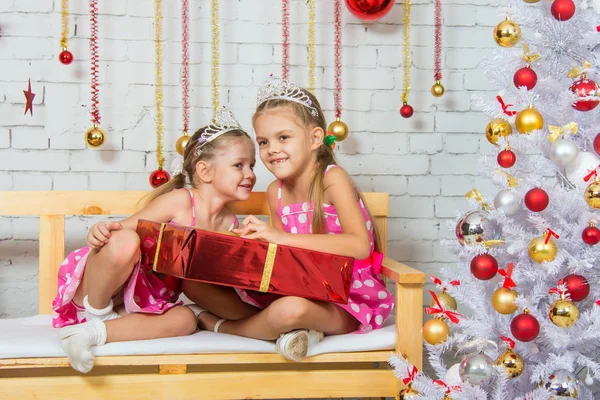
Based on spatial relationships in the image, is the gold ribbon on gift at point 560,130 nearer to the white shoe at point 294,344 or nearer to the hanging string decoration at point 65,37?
the white shoe at point 294,344

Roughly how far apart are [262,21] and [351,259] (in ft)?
3.48

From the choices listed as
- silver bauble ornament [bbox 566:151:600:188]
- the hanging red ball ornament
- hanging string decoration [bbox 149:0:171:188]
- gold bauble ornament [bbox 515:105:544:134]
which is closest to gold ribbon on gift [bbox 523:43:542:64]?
gold bauble ornament [bbox 515:105:544:134]

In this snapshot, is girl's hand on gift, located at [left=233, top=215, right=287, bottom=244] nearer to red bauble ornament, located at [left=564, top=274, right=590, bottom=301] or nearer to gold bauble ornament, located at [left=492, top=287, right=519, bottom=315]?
gold bauble ornament, located at [left=492, top=287, right=519, bottom=315]

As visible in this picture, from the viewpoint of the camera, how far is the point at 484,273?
150 centimetres

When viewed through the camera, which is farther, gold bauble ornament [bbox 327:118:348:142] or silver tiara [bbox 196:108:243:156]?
gold bauble ornament [bbox 327:118:348:142]

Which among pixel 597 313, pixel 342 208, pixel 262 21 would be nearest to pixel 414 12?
pixel 262 21

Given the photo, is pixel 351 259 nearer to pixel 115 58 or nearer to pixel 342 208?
pixel 342 208

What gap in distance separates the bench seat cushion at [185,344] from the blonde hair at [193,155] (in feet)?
1.57

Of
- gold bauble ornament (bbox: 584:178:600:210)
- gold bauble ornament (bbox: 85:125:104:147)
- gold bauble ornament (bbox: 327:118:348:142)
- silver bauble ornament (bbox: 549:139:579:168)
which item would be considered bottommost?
gold bauble ornament (bbox: 584:178:600:210)

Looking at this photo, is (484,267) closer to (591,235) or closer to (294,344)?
(591,235)

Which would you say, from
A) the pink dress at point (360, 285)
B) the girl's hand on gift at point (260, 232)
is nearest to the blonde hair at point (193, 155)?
the pink dress at point (360, 285)

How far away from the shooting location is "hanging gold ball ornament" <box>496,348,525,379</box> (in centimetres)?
146

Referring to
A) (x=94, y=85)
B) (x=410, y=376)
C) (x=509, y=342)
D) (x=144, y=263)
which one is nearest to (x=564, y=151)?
(x=509, y=342)

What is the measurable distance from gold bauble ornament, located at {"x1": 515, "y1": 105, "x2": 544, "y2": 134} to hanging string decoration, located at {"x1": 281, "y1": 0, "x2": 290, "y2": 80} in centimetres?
102
